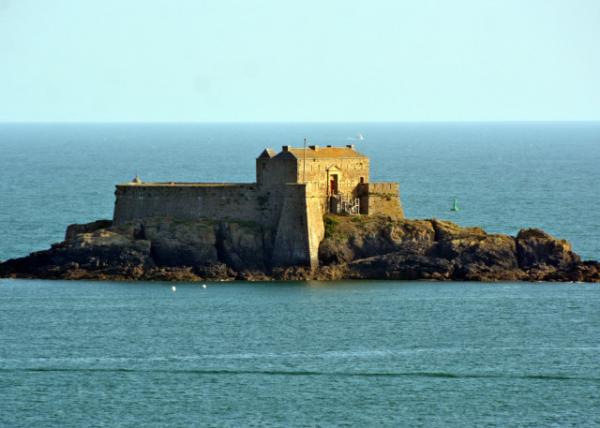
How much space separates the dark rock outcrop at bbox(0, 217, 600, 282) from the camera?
81.8 meters

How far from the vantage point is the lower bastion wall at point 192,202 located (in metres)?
84.4

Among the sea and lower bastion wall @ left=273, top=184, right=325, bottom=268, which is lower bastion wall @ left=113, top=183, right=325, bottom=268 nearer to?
lower bastion wall @ left=273, top=184, right=325, bottom=268

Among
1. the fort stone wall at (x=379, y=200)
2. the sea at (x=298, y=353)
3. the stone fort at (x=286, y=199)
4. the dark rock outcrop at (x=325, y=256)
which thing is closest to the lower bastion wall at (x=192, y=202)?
the stone fort at (x=286, y=199)

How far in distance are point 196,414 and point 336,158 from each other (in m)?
32.0

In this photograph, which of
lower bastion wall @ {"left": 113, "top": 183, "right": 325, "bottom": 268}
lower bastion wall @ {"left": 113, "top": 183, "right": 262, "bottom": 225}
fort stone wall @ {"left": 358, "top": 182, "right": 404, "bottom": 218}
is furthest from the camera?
fort stone wall @ {"left": 358, "top": 182, "right": 404, "bottom": 218}

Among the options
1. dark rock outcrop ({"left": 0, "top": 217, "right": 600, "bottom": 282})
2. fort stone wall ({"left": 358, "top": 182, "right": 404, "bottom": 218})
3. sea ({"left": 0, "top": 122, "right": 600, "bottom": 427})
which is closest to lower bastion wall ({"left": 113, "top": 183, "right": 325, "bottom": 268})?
dark rock outcrop ({"left": 0, "top": 217, "right": 600, "bottom": 282})

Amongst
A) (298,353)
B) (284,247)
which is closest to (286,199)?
(284,247)

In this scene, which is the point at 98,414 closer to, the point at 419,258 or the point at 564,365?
the point at 564,365

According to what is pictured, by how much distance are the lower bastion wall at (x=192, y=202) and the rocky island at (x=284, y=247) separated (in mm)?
48

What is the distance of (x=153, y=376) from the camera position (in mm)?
61562

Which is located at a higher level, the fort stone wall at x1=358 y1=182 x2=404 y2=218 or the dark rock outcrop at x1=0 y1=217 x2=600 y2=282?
the fort stone wall at x1=358 y1=182 x2=404 y2=218

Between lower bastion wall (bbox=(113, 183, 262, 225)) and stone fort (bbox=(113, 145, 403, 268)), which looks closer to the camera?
stone fort (bbox=(113, 145, 403, 268))

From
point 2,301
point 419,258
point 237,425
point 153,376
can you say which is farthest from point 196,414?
point 419,258

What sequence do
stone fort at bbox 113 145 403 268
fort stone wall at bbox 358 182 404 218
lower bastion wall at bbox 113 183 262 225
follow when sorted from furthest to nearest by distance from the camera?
1. fort stone wall at bbox 358 182 404 218
2. lower bastion wall at bbox 113 183 262 225
3. stone fort at bbox 113 145 403 268
